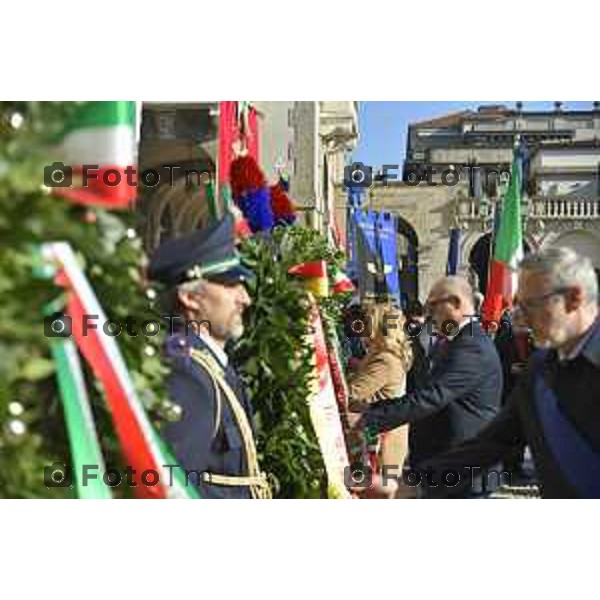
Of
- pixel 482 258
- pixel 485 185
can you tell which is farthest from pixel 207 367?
pixel 485 185

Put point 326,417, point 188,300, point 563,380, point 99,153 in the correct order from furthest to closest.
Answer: point 326,417 → point 188,300 → point 563,380 → point 99,153

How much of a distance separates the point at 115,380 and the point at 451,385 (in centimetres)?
200

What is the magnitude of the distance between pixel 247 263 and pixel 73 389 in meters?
2.12

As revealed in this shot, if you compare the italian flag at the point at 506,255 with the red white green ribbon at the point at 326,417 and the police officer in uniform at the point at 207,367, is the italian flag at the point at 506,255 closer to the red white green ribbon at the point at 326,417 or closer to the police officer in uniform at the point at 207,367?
the red white green ribbon at the point at 326,417

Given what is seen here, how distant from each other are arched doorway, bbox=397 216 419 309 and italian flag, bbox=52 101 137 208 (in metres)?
1.93

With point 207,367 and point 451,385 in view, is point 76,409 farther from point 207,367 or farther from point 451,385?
point 451,385

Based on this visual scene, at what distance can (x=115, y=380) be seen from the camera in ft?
12.1

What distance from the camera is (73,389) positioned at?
356 centimetres

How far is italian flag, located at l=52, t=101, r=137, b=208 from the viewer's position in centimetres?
339

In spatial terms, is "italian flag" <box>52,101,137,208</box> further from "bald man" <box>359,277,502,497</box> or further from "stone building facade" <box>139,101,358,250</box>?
"bald man" <box>359,277,502,497</box>
